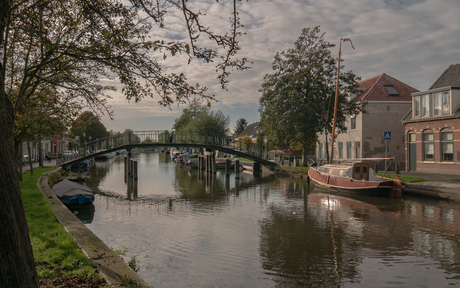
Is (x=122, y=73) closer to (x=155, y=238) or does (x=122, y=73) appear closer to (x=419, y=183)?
(x=155, y=238)

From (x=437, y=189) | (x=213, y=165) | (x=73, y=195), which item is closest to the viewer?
(x=73, y=195)

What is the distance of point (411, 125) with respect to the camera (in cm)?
2778

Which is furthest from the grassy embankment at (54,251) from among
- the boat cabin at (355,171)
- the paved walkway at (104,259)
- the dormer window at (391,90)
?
the dormer window at (391,90)

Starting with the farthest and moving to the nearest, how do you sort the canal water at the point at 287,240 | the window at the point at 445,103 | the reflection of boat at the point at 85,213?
the window at the point at 445,103
the reflection of boat at the point at 85,213
the canal water at the point at 287,240

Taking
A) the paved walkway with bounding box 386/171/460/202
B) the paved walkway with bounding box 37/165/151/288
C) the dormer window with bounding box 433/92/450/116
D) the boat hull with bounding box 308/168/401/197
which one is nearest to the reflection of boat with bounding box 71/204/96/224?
the paved walkway with bounding box 37/165/151/288

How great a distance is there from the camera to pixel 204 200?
846 inches

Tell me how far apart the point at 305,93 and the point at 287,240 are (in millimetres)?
22883

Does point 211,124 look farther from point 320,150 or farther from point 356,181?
point 356,181

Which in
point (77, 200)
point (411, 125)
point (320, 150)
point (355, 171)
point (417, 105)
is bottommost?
point (77, 200)

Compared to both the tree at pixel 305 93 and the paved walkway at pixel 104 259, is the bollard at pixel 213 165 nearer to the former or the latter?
the tree at pixel 305 93

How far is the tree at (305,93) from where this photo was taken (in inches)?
1230

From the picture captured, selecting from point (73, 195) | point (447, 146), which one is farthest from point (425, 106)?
point (73, 195)

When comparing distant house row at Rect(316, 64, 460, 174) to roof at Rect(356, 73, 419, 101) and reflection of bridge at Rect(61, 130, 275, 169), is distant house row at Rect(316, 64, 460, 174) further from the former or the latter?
reflection of bridge at Rect(61, 130, 275, 169)

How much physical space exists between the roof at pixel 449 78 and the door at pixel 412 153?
13.7 ft
